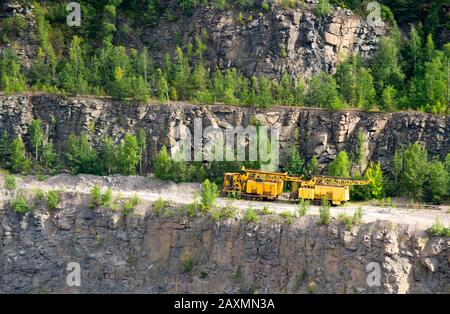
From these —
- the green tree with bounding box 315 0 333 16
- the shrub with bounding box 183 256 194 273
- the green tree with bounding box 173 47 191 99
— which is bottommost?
the shrub with bounding box 183 256 194 273

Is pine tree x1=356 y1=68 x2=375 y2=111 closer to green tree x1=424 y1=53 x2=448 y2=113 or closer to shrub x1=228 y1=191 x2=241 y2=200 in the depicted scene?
green tree x1=424 y1=53 x2=448 y2=113

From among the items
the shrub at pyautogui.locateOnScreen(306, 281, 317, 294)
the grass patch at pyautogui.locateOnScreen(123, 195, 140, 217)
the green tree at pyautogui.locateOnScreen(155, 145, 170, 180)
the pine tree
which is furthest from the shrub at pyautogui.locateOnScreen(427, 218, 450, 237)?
the green tree at pyautogui.locateOnScreen(155, 145, 170, 180)

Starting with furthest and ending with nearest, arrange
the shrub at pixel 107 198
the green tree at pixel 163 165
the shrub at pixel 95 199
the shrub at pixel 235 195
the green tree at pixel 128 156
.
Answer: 1. the green tree at pixel 128 156
2. the green tree at pixel 163 165
3. the shrub at pixel 235 195
4. the shrub at pixel 95 199
5. the shrub at pixel 107 198

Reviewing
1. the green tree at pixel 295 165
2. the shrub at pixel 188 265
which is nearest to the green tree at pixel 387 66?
the green tree at pixel 295 165

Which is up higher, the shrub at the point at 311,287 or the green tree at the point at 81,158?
the green tree at the point at 81,158

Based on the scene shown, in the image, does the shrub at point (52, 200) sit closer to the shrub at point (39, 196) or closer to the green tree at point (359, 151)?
the shrub at point (39, 196)

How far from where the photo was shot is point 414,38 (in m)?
79.3

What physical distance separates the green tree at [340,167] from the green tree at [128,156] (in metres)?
13.9

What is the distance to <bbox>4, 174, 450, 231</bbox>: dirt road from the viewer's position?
62938 millimetres

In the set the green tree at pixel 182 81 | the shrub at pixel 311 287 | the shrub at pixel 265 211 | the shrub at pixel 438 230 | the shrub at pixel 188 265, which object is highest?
the green tree at pixel 182 81

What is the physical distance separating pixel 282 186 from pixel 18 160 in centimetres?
1912

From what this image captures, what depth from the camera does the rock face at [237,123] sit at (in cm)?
7150

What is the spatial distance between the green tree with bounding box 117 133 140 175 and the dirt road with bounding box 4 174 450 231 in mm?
767

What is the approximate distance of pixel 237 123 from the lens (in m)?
73.4
